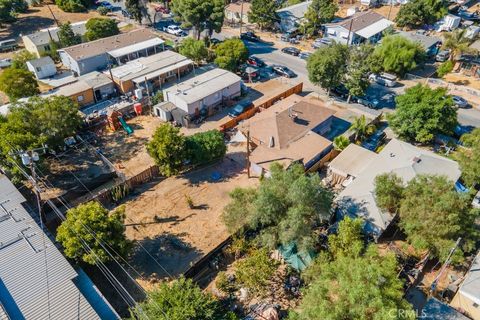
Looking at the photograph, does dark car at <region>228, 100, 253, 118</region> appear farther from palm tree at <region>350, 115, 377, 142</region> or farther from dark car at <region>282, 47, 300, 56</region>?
dark car at <region>282, 47, 300, 56</region>

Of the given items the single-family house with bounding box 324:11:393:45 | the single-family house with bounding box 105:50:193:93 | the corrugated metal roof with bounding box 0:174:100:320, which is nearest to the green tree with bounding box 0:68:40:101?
the single-family house with bounding box 105:50:193:93

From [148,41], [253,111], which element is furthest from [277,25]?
[253,111]

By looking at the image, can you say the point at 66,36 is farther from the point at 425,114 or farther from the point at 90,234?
the point at 425,114

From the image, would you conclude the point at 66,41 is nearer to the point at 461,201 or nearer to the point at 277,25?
the point at 277,25

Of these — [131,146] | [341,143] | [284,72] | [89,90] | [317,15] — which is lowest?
[131,146]

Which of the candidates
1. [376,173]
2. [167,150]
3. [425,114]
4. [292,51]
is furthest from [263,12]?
[376,173]
